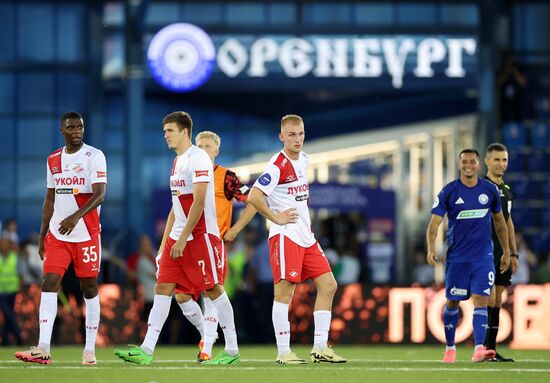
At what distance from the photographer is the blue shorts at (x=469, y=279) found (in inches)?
542

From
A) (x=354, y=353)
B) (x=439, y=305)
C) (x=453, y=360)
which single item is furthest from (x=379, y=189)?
(x=453, y=360)

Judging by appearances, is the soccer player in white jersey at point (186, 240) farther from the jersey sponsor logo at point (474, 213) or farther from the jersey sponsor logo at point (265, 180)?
the jersey sponsor logo at point (474, 213)

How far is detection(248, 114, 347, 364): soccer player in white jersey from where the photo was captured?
501 inches

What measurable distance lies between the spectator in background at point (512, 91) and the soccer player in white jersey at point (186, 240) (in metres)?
15.3

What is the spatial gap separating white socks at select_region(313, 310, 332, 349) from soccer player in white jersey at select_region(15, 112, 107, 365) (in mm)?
1978

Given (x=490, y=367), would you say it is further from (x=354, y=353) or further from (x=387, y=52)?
(x=387, y=52)

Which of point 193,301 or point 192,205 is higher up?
point 192,205

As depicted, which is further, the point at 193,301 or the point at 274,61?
the point at 274,61

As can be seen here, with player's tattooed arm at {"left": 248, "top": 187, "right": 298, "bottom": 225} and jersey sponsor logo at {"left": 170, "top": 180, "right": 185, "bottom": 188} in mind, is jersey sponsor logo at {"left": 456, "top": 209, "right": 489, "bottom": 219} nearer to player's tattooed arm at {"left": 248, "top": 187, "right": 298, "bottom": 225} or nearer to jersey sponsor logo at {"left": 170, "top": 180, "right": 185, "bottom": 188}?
player's tattooed arm at {"left": 248, "top": 187, "right": 298, "bottom": 225}

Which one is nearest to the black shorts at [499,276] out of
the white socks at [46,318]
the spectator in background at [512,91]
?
the white socks at [46,318]

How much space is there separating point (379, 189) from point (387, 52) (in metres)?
2.70

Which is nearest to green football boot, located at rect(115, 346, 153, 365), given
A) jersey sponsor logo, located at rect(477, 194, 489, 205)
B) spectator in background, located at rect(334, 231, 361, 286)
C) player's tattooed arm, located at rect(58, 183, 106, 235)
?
player's tattooed arm, located at rect(58, 183, 106, 235)

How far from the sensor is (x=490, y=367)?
1291cm

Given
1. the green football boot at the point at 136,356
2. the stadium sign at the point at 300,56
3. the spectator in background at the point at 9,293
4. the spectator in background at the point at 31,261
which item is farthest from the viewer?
the stadium sign at the point at 300,56
